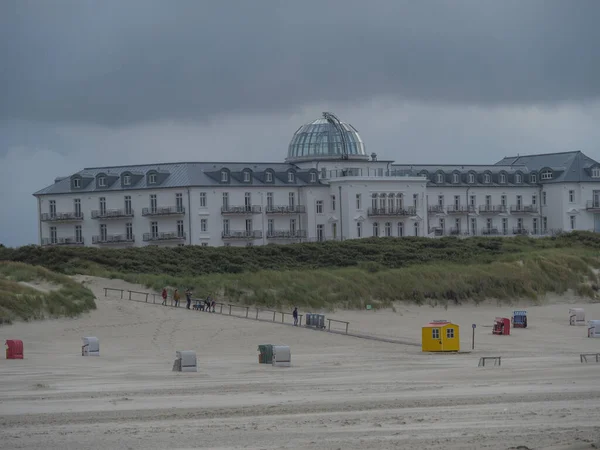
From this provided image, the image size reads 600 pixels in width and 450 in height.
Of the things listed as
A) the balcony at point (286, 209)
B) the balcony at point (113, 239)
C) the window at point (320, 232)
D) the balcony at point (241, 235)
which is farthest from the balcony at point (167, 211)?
the window at point (320, 232)

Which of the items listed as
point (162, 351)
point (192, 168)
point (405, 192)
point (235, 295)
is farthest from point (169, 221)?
point (162, 351)

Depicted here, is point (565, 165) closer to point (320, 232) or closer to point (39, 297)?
point (320, 232)

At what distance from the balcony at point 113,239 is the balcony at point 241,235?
6.95 metres

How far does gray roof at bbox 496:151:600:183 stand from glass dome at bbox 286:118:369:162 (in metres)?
18.2

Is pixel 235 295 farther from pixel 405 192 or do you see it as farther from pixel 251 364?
pixel 405 192

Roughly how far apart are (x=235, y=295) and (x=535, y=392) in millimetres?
32117

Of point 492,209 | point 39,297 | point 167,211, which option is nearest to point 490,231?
point 492,209

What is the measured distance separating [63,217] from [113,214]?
4.12 metres

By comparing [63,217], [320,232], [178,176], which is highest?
[178,176]

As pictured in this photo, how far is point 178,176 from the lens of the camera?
3447 inches

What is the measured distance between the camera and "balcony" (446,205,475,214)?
9862cm

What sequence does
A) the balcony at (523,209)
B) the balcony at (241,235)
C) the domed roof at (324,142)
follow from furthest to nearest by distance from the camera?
the balcony at (523,209) → the domed roof at (324,142) → the balcony at (241,235)

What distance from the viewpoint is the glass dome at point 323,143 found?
96250 millimetres

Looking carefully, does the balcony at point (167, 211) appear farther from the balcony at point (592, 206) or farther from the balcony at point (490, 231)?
the balcony at point (592, 206)
